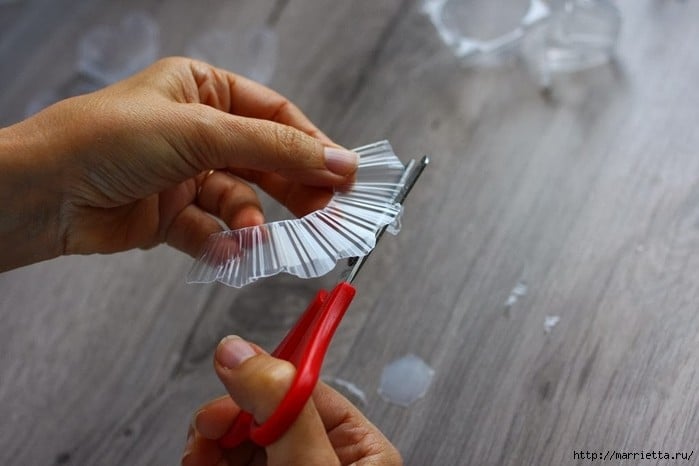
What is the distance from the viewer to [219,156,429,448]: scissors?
42 cm

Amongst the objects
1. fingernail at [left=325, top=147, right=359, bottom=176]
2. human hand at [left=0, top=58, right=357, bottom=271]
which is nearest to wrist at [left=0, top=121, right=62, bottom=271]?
human hand at [left=0, top=58, right=357, bottom=271]

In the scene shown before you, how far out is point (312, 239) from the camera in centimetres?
53

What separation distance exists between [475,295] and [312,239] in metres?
0.18

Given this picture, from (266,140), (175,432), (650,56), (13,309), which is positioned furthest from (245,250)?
(650,56)

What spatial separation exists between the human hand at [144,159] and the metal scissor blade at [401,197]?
44mm

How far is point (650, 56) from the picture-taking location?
0.72 m

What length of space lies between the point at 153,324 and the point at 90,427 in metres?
0.11

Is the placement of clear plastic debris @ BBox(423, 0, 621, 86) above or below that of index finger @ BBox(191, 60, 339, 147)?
above

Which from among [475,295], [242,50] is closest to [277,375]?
[475,295]

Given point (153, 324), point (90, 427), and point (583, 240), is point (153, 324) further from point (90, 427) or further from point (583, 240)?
point (583, 240)

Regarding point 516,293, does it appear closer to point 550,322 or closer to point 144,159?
point 550,322

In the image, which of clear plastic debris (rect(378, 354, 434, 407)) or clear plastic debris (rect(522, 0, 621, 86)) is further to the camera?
clear plastic debris (rect(522, 0, 621, 86))

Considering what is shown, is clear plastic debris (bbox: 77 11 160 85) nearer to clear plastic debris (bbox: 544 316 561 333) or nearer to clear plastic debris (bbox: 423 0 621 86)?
clear plastic debris (bbox: 423 0 621 86)

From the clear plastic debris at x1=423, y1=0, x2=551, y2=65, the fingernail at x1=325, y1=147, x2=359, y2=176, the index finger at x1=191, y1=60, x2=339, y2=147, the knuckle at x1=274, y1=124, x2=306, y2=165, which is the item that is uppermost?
the clear plastic debris at x1=423, y1=0, x2=551, y2=65
